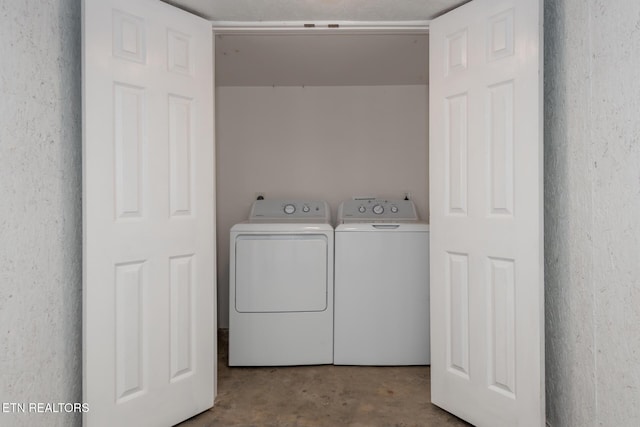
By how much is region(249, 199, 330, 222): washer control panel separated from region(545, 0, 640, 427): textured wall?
179cm

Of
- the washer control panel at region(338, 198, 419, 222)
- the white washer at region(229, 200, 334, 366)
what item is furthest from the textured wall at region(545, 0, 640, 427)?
the washer control panel at region(338, 198, 419, 222)

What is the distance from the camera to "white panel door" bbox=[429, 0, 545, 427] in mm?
1586

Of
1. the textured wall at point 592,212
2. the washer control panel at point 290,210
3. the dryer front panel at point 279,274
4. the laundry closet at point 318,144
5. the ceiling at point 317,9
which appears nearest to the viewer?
the textured wall at point 592,212

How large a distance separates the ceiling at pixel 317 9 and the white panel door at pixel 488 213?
0.39 ft

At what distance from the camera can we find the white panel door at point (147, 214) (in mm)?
1582

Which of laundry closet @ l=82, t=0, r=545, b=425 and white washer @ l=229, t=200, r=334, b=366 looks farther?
white washer @ l=229, t=200, r=334, b=366

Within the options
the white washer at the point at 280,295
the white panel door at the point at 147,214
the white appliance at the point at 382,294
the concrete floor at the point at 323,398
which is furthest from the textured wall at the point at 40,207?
the white appliance at the point at 382,294

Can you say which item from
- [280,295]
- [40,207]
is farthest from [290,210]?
[40,207]

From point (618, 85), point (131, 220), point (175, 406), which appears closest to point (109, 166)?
point (131, 220)

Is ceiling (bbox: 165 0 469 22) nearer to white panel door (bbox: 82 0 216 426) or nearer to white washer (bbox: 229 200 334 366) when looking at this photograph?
white panel door (bbox: 82 0 216 426)

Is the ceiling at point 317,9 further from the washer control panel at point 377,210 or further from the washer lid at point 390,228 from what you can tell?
the washer control panel at point 377,210

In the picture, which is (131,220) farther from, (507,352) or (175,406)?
(507,352)

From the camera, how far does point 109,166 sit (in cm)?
162

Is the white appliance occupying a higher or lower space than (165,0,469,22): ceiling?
lower
